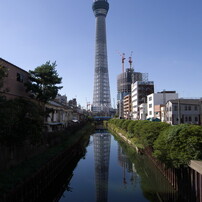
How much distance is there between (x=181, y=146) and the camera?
42.0ft

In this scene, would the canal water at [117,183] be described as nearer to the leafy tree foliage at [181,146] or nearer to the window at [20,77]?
the leafy tree foliage at [181,146]

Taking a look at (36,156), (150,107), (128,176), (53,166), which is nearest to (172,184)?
(128,176)

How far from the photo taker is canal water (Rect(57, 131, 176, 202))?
584 inches

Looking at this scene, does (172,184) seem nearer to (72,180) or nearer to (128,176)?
(128,176)

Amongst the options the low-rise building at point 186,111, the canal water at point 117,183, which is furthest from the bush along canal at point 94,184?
the low-rise building at point 186,111

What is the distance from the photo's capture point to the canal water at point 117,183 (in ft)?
48.7

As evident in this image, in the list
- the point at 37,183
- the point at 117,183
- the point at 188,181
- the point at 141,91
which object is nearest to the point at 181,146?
the point at 188,181

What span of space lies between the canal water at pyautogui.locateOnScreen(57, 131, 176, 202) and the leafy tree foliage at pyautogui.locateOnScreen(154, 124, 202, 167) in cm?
286

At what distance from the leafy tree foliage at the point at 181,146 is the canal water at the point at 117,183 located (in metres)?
2.86

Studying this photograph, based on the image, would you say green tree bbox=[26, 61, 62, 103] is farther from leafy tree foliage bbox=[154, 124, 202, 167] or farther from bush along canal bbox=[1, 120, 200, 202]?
leafy tree foliage bbox=[154, 124, 202, 167]

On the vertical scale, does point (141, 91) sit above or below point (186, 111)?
above

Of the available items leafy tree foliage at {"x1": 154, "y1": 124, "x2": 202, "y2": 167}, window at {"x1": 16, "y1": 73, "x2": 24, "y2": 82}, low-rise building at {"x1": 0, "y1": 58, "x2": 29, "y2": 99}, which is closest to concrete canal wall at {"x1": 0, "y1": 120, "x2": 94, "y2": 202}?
low-rise building at {"x1": 0, "y1": 58, "x2": 29, "y2": 99}

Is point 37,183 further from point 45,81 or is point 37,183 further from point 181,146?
point 45,81

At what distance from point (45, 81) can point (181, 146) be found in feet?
59.3
